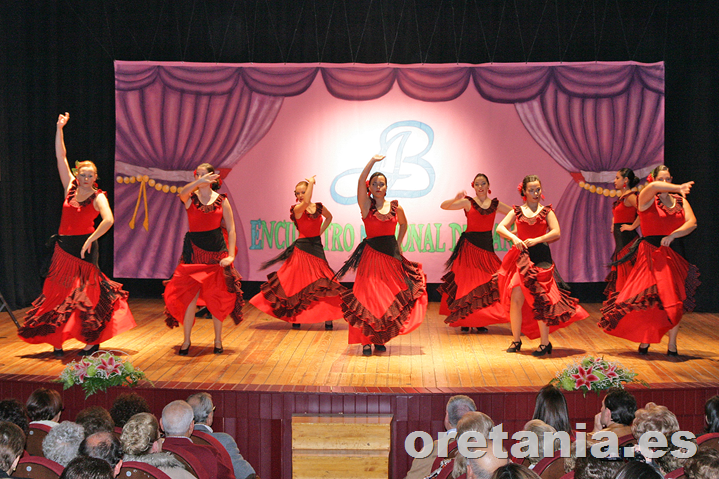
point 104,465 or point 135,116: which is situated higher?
point 135,116

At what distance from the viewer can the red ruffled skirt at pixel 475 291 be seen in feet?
20.8

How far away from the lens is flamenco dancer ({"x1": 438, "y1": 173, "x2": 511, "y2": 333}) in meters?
6.32

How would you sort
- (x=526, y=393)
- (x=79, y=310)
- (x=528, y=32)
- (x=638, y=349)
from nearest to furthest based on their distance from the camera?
(x=526, y=393), (x=79, y=310), (x=638, y=349), (x=528, y=32)

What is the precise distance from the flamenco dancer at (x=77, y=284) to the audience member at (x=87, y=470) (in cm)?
330

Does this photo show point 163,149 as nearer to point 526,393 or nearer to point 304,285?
point 304,285

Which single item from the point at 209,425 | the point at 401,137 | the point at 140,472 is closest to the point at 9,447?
the point at 140,472

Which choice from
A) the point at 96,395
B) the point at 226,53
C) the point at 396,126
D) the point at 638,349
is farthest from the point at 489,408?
the point at 226,53

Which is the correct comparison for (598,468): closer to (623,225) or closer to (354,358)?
(354,358)

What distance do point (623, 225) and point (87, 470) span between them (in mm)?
5518

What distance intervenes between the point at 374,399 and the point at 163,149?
15.2 feet

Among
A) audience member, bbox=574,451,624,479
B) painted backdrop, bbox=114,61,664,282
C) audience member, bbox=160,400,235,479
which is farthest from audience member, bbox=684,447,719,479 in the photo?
painted backdrop, bbox=114,61,664,282

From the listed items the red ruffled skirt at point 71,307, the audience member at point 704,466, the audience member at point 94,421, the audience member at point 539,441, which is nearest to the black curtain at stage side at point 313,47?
the red ruffled skirt at point 71,307

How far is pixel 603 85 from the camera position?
25.5 feet

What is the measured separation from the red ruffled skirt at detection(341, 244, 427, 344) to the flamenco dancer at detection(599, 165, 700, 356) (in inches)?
58.8
